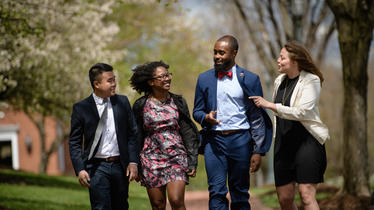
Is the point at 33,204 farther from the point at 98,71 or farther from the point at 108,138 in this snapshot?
the point at 98,71

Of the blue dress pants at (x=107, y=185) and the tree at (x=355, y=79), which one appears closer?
the blue dress pants at (x=107, y=185)

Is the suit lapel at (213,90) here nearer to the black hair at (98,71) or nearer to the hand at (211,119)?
the hand at (211,119)

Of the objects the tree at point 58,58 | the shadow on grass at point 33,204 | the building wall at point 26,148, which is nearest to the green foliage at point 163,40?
the tree at point 58,58

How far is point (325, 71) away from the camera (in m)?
33.8

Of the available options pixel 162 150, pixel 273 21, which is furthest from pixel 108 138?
pixel 273 21

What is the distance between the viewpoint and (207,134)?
19.1 feet

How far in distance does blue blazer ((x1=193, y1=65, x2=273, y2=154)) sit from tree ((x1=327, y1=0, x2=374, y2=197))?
4.47 meters

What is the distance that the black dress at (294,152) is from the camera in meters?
5.23

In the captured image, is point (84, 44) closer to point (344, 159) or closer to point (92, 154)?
point (344, 159)

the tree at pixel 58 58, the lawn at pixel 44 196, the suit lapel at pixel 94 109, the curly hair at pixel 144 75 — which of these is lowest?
the lawn at pixel 44 196

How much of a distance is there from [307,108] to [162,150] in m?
1.62

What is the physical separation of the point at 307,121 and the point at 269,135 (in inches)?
21.5

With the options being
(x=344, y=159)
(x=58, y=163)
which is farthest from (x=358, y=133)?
(x=58, y=163)

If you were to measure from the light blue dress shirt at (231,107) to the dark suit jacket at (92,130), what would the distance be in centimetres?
98
